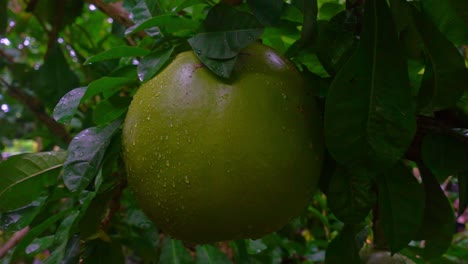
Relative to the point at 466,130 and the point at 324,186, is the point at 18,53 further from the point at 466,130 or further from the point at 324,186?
the point at 466,130

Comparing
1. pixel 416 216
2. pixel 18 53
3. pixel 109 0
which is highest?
pixel 109 0

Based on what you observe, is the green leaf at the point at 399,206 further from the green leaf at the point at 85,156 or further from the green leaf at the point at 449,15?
the green leaf at the point at 85,156

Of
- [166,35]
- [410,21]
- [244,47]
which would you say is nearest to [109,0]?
[166,35]

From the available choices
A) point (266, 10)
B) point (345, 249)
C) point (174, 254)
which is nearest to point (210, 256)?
point (174, 254)

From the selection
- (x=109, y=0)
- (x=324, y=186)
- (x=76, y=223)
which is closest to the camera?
(x=324, y=186)

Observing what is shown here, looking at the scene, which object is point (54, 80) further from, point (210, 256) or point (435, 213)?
point (435, 213)

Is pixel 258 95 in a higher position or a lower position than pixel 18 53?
higher
